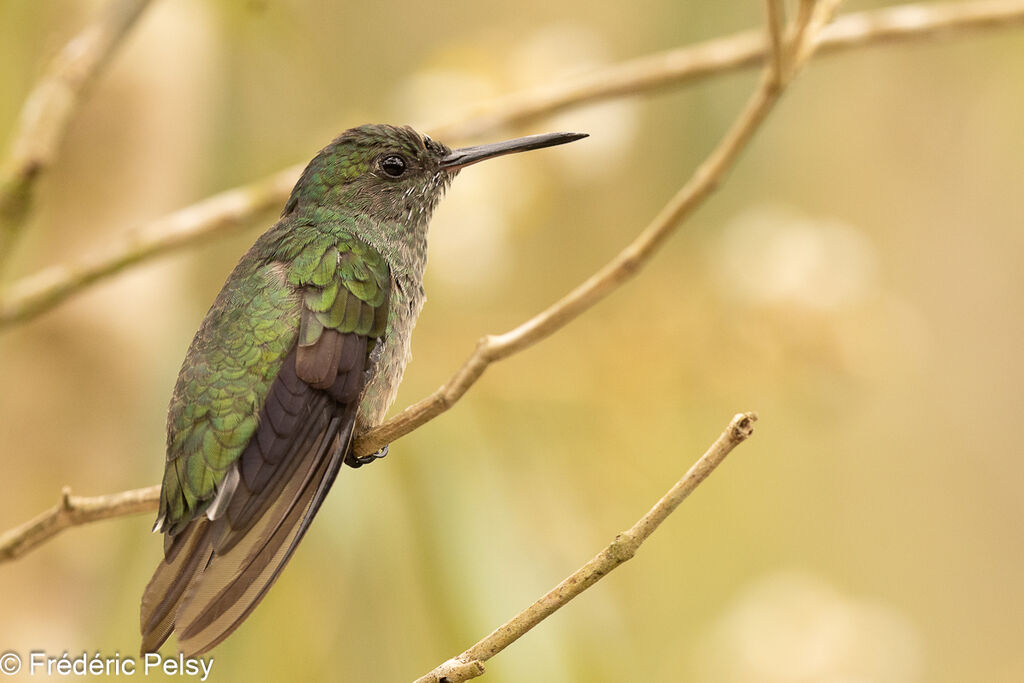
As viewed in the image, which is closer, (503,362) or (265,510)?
(265,510)

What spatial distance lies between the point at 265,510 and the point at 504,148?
0.78 m

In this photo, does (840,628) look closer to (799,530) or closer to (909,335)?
(909,335)

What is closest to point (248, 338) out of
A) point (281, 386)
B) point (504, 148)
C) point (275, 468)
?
point (281, 386)

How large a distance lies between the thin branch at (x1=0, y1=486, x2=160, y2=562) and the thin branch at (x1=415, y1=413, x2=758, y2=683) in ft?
2.10

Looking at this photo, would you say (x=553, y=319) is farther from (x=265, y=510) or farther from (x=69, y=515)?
(x=69, y=515)

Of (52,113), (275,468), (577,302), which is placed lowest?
(275,468)

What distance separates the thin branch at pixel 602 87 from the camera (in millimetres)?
2057

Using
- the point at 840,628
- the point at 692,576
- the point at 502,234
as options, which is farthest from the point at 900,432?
the point at 502,234

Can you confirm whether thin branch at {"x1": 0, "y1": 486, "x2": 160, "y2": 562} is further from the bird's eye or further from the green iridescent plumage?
the bird's eye

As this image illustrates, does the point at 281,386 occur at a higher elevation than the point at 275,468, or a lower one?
higher

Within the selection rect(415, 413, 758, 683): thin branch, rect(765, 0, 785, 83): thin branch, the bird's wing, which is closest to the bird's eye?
the bird's wing

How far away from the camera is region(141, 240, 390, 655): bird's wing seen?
1292mm

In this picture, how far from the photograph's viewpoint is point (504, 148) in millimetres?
1918

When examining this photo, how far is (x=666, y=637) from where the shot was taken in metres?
3.67
